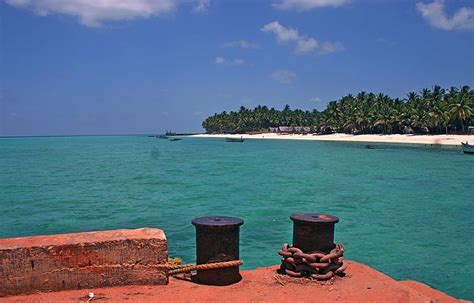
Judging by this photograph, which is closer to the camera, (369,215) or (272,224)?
(272,224)

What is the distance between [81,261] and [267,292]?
102 inches

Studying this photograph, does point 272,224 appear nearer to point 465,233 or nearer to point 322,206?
point 322,206

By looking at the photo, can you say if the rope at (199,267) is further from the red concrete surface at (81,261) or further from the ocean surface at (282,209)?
the ocean surface at (282,209)

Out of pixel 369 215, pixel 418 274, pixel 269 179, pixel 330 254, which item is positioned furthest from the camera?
pixel 269 179

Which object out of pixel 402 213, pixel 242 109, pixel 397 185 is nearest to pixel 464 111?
pixel 397 185

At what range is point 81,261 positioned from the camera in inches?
219

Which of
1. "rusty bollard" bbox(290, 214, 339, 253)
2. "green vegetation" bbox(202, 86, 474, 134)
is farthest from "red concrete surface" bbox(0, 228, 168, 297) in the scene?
"green vegetation" bbox(202, 86, 474, 134)

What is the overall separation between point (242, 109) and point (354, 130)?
7342 cm

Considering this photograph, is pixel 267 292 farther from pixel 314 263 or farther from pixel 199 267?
pixel 199 267

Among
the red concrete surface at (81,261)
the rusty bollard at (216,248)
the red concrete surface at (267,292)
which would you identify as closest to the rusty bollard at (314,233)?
the red concrete surface at (267,292)

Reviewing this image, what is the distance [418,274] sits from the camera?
10.6 meters

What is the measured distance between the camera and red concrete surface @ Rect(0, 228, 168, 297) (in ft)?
17.5

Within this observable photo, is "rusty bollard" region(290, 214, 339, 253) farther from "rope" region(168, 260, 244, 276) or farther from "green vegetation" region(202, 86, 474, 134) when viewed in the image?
"green vegetation" region(202, 86, 474, 134)

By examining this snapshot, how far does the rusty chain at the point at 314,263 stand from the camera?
21.0 feet
